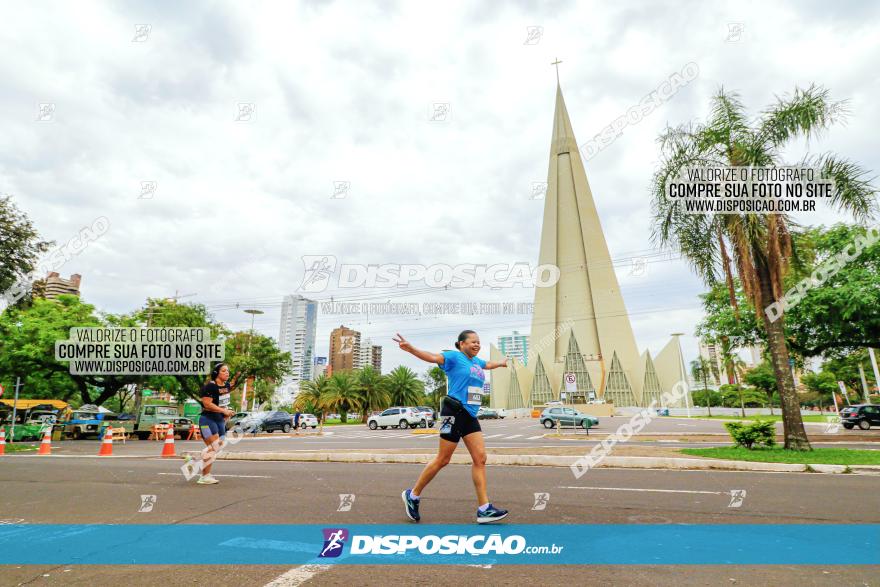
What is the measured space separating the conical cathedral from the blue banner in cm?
7385

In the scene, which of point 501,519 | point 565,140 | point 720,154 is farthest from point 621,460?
point 565,140

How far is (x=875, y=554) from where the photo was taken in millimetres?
3779

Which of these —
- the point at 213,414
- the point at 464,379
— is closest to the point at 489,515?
the point at 464,379

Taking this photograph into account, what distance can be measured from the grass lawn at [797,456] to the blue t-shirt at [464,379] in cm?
830

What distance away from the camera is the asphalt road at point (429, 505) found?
10.8 feet

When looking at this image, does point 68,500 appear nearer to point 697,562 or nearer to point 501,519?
point 501,519

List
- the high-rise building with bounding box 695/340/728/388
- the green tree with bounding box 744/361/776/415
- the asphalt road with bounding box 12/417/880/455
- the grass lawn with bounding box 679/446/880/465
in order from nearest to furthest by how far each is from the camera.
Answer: the grass lawn with bounding box 679/446/880/465
the asphalt road with bounding box 12/417/880/455
the high-rise building with bounding box 695/340/728/388
the green tree with bounding box 744/361/776/415

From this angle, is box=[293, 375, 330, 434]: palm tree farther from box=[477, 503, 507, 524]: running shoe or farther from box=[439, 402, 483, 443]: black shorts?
box=[477, 503, 507, 524]: running shoe

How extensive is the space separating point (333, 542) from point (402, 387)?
56221mm

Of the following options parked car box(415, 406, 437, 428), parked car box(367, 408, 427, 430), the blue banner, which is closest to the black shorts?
the blue banner

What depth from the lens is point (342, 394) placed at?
→ 175 feet

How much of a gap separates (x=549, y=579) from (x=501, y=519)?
5.22 feet

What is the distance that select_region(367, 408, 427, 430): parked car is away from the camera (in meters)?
34.9

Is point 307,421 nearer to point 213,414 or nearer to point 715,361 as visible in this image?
point 213,414
